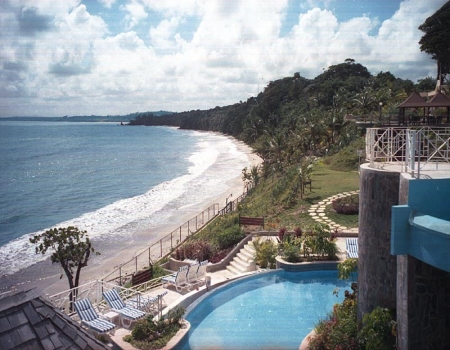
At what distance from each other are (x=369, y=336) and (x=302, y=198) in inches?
739

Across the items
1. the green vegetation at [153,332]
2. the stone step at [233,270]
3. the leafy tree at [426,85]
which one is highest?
the leafy tree at [426,85]

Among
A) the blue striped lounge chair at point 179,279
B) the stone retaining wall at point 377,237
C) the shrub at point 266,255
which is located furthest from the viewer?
the shrub at point 266,255

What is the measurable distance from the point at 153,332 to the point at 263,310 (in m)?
3.71

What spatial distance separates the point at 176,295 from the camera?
1446 centimetres

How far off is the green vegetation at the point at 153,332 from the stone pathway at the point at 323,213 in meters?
10.1

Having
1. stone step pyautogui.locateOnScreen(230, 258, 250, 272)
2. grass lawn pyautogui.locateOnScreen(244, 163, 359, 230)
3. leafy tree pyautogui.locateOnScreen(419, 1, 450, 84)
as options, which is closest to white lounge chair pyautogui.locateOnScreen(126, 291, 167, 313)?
stone step pyautogui.locateOnScreen(230, 258, 250, 272)

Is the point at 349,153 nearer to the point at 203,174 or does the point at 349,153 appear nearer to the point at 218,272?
the point at 218,272

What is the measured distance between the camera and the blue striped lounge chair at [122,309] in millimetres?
11336

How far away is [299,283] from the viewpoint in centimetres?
1481

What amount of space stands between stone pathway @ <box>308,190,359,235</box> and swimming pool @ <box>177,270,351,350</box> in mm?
4387

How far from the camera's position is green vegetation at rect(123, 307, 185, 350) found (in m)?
10.1

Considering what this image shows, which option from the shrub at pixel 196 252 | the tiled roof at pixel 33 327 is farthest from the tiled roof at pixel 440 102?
the tiled roof at pixel 33 327

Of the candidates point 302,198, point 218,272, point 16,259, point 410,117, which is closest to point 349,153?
point 302,198

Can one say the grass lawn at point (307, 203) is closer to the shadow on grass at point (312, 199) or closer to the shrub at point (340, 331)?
the shadow on grass at point (312, 199)
